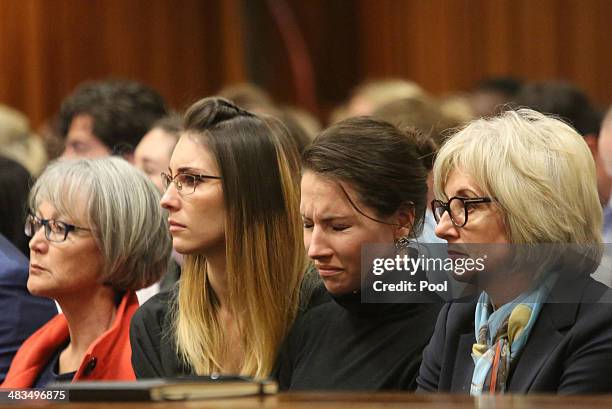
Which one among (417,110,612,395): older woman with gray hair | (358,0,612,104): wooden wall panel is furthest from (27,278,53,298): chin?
(358,0,612,104): wooden wall panel

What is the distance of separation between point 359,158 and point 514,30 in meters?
4.69

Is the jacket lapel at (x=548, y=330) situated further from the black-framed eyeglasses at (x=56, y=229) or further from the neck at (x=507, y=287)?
the black-framed eyeglasses at (x=56, y=229)

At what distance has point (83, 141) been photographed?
505cm

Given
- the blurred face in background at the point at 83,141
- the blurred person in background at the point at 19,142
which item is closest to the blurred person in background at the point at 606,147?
the blurred face in background at the point at 83,141

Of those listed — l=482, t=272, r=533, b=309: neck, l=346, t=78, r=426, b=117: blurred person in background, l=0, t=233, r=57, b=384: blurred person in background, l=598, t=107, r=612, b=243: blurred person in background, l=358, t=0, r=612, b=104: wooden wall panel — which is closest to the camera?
l=482, t=272, r=533, b=309: neck

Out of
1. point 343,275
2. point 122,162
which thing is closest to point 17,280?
point 122,162

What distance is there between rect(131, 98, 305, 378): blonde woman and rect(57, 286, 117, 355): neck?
11.9 inches

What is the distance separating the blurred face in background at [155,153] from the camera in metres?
4.48

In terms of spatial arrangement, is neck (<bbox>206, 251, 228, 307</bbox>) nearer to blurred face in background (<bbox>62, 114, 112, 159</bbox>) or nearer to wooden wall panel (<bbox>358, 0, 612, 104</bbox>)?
blurred face in background (<bbox>62, 114, 112, 159</bbox>)

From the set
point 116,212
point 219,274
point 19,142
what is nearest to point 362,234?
point 219,274

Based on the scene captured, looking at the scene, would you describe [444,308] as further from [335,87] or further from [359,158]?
[335,87]

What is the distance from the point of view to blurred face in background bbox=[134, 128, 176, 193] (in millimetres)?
4480

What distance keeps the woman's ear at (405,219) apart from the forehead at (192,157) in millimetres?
581

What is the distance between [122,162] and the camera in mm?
3676
